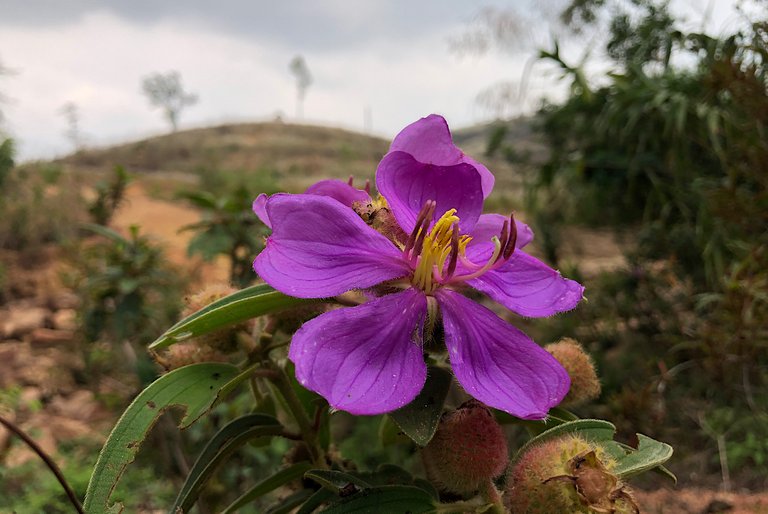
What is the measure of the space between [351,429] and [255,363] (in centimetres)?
290

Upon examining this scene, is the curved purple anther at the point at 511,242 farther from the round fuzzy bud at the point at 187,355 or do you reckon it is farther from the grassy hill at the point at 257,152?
the grassy hill at the point at 257,152

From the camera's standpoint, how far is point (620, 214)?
490 cm

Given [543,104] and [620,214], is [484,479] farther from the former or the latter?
[543,104]

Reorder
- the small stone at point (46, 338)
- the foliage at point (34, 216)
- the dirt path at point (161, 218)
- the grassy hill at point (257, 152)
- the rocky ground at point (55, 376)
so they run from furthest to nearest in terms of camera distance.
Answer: the grassy hill at point (257, 152) → the dirt path at point (161, 218) → the foliage at point (34, 216) → the small stone at point (46, 338) → the rocky ground at point (55, 376)

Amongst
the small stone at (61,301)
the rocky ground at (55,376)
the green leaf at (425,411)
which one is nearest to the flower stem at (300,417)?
the green leaf at (425,411)

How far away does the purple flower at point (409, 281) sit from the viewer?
678 millimetres

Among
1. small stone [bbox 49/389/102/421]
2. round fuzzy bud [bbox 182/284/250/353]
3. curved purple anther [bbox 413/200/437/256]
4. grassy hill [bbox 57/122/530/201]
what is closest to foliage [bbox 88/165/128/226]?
small stone [bbox 49/389/102/421]

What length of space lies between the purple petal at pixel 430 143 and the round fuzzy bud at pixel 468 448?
316 millimetres

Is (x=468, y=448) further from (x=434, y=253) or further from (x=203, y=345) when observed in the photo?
(x=203, y=345)

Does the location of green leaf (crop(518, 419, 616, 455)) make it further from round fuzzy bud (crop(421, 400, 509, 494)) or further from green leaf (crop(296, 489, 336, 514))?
green leaf (crop(296, 489, 336, 514))

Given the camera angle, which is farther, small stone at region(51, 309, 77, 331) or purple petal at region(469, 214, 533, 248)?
small stone at region(51, 309, 77, 331)

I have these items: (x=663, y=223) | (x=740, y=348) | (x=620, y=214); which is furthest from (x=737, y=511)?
(x=620, y=214)

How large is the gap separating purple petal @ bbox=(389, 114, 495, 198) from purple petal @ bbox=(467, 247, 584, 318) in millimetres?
138

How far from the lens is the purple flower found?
678 mm
